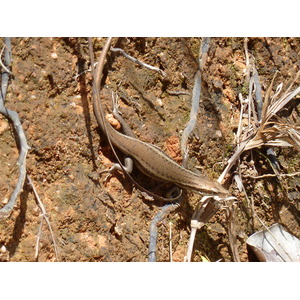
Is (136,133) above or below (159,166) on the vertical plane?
above

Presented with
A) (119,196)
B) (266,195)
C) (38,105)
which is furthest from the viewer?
(266,195)

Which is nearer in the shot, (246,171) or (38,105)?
(38,105)

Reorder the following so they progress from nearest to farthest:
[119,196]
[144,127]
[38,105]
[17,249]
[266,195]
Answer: [17,249] → [38,105] → [119,196] → [144,127] → [266,195]

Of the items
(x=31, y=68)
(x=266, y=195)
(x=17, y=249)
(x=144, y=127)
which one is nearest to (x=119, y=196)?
(x=144, y=127)

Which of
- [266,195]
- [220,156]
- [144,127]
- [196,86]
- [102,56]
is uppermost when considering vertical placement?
[102,56]

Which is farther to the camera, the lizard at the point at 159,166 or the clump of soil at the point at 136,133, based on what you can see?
the lizard at the point at 159,166

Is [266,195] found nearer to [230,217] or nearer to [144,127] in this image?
[230,217]

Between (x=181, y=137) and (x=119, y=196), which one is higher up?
(x=181, y=137)

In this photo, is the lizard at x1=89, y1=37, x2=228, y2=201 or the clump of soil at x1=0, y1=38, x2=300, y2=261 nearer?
the clump of soil at x1=0, y1=38, x2=300, y2=261
